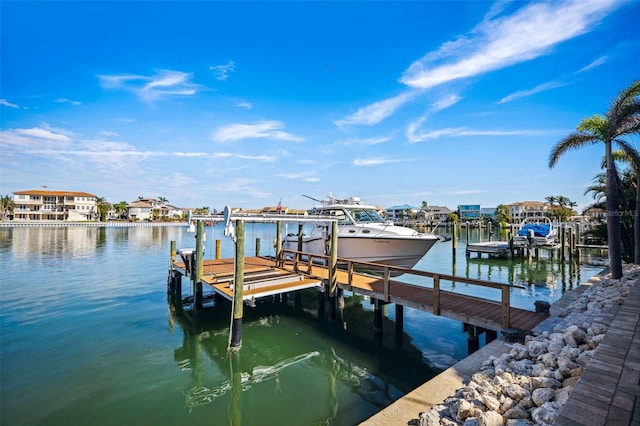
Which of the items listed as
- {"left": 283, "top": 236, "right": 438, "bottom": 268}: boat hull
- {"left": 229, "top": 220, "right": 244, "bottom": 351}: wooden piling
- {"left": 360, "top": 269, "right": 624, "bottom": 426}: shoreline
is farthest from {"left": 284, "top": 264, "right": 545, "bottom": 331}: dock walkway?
{"left": 283, "top": 236, "right": 438, "bottom": 268}: boat hull

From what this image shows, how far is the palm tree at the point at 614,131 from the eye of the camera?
407 inches

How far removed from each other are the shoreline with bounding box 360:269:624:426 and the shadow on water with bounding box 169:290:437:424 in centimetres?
206

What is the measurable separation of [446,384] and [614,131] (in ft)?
38.9

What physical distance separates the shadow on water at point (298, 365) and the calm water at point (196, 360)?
0.03 metres

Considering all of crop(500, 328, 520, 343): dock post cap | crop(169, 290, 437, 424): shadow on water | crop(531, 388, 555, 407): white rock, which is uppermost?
crop(531, 388, 555, 407): white rock

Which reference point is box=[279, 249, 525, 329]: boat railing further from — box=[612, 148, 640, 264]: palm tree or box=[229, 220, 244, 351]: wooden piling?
box=[612, 148, 640, 264]: palm tree

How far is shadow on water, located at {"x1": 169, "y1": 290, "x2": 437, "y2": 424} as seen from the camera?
20.3ft

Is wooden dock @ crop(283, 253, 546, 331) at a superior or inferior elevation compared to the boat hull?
inferior

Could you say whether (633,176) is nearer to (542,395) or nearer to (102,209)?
(542,395)

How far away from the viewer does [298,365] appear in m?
7.94

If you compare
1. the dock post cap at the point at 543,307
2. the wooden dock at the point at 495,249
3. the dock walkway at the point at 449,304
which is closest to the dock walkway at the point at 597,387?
the dock walkway at the point at 449,304

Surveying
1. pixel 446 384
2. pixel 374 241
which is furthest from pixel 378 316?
pixel 446 384

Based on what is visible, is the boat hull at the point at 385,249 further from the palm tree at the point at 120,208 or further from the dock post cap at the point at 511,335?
the palm tree at the point at 120,208

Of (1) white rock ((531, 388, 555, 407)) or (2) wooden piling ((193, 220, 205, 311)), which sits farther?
(2) wooden piling ((193, 220, 205, 311))
